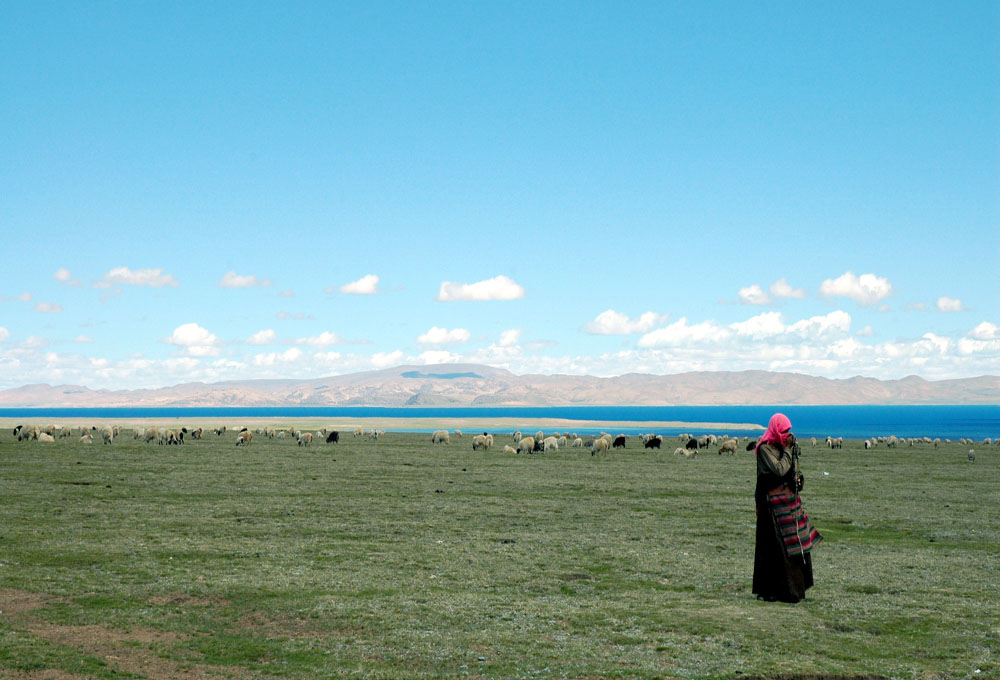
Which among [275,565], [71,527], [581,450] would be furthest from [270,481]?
[581,450]

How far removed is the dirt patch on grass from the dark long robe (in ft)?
25.7

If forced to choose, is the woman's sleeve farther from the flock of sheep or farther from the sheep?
the sheep

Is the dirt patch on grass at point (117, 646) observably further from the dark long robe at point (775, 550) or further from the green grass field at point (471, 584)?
the dark long robe at point (775, 550)

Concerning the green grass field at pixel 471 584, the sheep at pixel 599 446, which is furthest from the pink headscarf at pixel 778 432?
the sheep at pixel 599 446

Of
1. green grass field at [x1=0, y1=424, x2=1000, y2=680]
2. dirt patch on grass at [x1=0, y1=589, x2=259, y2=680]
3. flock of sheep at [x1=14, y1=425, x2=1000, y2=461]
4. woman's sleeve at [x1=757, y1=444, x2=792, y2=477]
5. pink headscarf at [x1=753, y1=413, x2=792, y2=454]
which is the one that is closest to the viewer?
dirt patch on grass at [x1=0, y1=589, x2=259, y2=680]

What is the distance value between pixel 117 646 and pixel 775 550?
9.51 meters

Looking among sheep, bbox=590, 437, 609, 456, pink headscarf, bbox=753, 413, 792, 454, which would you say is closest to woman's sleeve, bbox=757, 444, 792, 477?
pink headscarf, bbox=753, 413, 792, 454

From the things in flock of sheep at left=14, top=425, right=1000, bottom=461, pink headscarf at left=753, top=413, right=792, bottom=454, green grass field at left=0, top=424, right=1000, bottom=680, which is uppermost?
pink headscarf at left=753, top=413, right=792, bottom=454

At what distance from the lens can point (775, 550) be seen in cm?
1310

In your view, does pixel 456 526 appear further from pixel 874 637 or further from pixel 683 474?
pixel 683 474

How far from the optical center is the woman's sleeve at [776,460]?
12789 millimetres

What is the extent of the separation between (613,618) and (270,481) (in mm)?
25072

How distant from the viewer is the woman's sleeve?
12.8 metres

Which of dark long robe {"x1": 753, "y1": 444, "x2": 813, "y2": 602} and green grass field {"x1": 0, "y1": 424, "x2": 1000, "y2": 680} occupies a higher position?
dark long robe {"x1": 753, "y1": 444, "x2": 813, "y2": 602}
